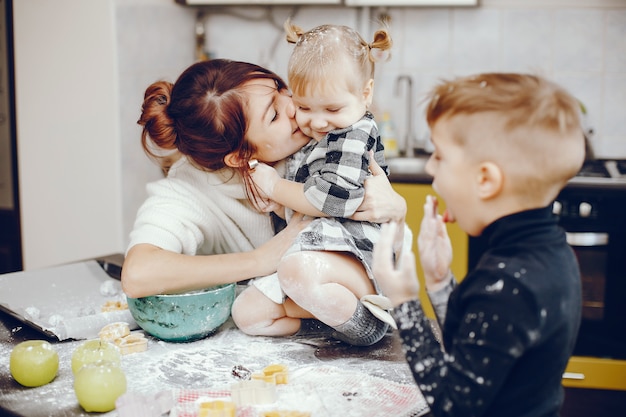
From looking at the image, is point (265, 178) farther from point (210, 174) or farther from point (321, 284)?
point (321, 284)

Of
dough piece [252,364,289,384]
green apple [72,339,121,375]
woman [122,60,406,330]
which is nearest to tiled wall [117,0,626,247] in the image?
woman [122,60,406,330]

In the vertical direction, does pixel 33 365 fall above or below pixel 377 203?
below

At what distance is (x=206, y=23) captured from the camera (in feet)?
11.7

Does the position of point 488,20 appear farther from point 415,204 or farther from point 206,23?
point 206,23

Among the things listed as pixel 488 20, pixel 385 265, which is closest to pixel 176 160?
pixel 385 265

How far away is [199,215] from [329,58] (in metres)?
0.49

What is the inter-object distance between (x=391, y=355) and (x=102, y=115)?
2014 millimetres

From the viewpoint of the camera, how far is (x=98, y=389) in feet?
3.61

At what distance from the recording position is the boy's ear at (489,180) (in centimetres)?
96

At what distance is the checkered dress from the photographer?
1.41m

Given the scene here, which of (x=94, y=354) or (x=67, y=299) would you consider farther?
(x=67, y=299)

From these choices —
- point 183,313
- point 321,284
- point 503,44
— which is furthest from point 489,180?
point 503,44

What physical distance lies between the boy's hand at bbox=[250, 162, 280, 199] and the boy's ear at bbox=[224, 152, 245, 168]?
0.11ft

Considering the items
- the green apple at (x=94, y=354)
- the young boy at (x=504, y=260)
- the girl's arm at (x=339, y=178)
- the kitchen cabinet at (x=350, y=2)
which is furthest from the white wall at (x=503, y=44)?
the young boy at (x=504, y=260)
